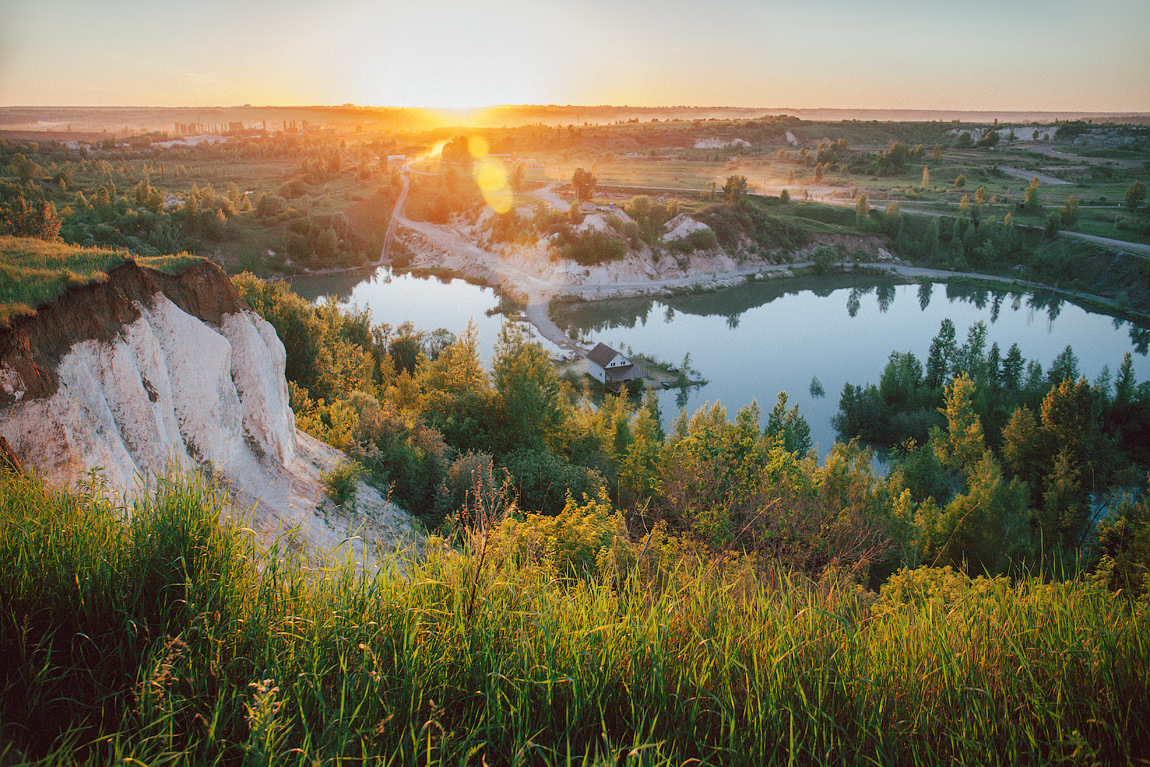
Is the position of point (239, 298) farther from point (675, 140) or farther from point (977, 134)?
point (977, 134)

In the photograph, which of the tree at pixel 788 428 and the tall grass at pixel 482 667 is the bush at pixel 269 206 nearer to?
the tree at pixel 788 428

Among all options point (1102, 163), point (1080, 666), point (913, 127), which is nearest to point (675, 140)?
point (913, 127)

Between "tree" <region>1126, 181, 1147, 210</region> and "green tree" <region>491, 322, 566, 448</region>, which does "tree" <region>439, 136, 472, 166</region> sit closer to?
"tree" <region>1126, 181, 1147, 210</region>

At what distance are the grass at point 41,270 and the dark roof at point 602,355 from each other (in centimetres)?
3055

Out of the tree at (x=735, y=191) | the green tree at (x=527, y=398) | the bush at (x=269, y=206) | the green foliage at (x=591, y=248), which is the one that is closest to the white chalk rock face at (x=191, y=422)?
the green tree at (x=527, y=398)

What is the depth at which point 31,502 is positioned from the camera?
11.0ft

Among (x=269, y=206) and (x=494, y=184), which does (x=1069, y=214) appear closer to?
(x=494, y=184)

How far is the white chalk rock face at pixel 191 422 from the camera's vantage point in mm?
6867

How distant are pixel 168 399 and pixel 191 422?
2.20ft

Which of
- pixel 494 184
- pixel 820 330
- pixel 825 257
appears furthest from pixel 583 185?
pixel 820 330

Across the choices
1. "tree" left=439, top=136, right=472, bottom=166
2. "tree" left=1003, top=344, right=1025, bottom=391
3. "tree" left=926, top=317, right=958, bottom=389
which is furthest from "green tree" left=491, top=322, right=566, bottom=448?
"tree" left=439, top=136, right=472, bottom=166

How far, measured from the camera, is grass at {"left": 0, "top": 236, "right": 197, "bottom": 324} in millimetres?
7199

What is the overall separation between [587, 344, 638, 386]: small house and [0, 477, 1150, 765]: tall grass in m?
34.9

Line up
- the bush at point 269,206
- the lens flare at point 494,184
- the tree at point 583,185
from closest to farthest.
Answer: the bush at point 269,206 < the lens flare at point 494,184 < the tree at point 583,185
